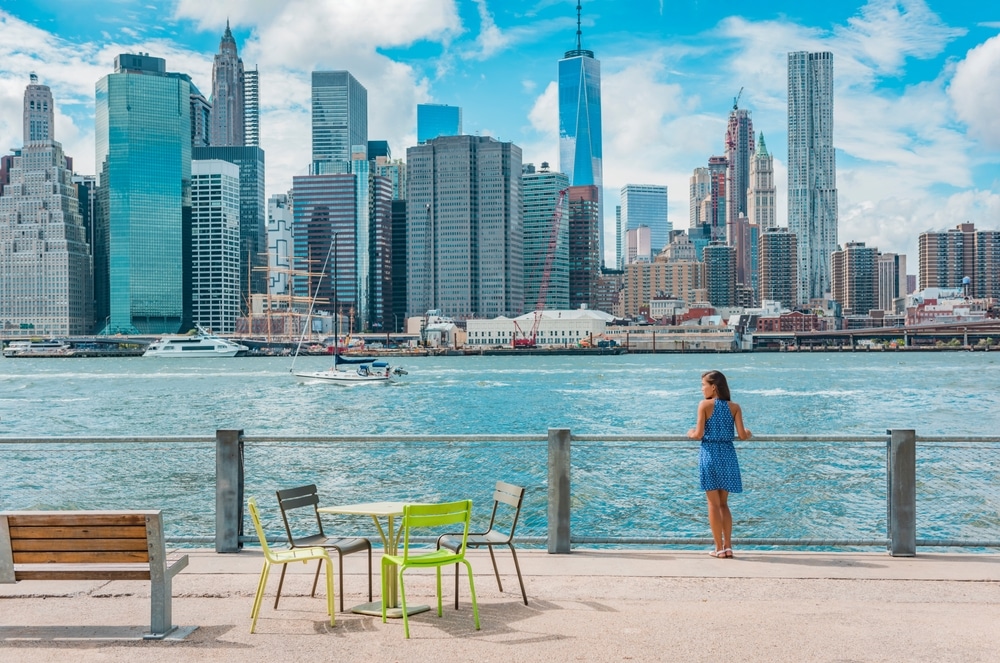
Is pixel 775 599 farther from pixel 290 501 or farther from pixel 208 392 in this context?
pixel 208 392

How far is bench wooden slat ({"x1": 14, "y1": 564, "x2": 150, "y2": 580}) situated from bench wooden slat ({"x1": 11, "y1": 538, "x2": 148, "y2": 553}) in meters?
0.14

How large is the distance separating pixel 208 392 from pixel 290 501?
71.3 meters

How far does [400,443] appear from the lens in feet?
33.1

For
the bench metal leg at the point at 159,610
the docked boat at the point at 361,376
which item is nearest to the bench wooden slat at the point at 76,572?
Result: the bench metal leg at the point at 159,610

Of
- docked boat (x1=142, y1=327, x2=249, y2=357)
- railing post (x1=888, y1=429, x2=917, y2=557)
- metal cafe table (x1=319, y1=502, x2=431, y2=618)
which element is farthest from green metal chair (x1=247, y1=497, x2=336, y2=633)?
docked boat (x1=142, y1=327, x2=249, y2=357)

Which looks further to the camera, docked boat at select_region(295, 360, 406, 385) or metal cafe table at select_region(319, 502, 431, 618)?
docked boat at select_region(295, 360, 406, 385)

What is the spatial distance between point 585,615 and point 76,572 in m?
3.57

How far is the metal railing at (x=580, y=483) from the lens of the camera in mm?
9414

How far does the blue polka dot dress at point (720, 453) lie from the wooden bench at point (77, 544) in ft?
16.6

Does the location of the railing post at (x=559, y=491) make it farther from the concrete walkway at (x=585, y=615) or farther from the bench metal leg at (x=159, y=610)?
the bench metal leg at (x=159, y=610)

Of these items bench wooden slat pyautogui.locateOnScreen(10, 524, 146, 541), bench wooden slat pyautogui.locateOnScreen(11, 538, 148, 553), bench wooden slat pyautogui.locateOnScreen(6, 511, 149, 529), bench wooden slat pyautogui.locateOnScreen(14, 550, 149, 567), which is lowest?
bench wooden slat pyautogui.locateOnScreen(14, 550, 149, 567)

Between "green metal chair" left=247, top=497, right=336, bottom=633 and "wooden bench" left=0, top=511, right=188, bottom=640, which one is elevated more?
"wooden bench" left=0, top=511, right=188, bottom=640

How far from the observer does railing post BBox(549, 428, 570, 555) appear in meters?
9.27

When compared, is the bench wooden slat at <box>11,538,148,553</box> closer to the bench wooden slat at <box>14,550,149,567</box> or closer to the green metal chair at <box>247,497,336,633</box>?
the bench wooden slat at <box>14,550,149,567</box>
